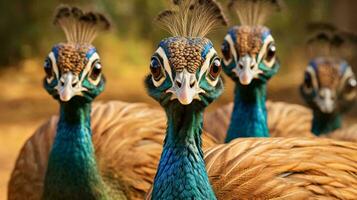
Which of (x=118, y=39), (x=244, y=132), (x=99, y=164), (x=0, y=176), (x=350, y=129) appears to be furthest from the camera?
(x=118, y=39)

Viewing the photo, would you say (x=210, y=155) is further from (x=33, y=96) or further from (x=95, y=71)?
(x=33, y=96)

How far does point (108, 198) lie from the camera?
4.63 metres

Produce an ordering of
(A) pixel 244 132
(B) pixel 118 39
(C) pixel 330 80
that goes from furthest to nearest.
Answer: (B) pixel 118 39, (C) pixel 330 80, (A) pixel 244 132

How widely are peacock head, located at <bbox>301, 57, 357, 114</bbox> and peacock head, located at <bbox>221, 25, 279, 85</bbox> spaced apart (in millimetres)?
1294

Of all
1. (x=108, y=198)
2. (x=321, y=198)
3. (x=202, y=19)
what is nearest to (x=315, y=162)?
(x=321, y=198)

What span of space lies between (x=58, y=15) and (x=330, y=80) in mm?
2711

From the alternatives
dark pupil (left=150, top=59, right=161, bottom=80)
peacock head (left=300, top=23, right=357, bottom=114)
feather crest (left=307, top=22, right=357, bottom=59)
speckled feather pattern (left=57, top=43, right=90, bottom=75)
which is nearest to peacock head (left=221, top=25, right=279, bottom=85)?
speckled feather pattern (left=57, top=43, right=90, bottom=75)

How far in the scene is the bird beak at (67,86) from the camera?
14.7 feet

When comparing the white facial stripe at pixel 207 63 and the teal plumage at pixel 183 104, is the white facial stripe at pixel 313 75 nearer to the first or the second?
the teal plumage at pixel 183 104

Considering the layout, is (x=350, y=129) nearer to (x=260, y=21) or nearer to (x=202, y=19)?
(x=260, y=21)

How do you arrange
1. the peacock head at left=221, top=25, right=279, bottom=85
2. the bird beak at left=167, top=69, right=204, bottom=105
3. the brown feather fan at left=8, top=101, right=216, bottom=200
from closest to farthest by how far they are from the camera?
1. the bird beak at left=167, top=69, right=204, bottom=105
2. the brown feather fan at left=8, top=101, right=216, bottom=200
3. the peacock head at left=221, top=25, right=279, bottom=85

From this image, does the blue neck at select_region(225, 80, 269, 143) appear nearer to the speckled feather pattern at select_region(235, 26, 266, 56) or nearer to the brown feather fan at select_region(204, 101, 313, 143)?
the speckled feather pattern at select_region(235, 26, 266, 56)

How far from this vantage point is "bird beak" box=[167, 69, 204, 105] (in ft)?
10.5

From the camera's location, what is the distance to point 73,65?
4.65m
